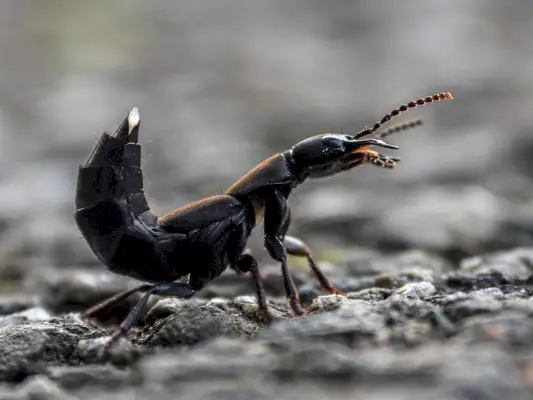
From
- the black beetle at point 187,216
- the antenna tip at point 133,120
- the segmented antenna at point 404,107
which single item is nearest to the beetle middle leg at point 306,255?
the black beetle at point 187,216

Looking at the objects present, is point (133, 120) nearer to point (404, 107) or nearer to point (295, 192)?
point (404, 107)

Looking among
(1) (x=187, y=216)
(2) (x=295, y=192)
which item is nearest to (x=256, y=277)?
(1) (x=187, y=216)

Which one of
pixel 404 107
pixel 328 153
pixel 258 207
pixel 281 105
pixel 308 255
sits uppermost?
pixel 281 105

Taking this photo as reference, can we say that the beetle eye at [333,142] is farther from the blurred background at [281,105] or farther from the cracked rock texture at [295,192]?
the blurred background at [281,105]

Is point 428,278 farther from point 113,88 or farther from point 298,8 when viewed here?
point 298,8

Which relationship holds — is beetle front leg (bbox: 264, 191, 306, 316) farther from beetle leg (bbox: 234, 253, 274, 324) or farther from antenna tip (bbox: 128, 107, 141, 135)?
antenna tip (bbox: 128, 107, 141, 135)

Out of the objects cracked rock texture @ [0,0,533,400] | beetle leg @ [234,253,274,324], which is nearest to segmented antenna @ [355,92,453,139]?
cracked rock texture @ [0,0,533,400]

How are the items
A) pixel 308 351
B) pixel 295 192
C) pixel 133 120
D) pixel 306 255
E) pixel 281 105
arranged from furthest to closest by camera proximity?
pixel 281 105 < pixel 295 192 < pixel 306 255 < pixel 133 120 < pixel 308 351
